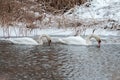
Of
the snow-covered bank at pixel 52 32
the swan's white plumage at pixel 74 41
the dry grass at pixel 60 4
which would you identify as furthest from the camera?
the dry grass at pixel 60 4

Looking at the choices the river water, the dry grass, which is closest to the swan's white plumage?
the river water

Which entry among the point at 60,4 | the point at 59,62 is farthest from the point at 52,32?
the point at 59,62

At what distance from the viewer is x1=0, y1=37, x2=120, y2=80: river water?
745 cm

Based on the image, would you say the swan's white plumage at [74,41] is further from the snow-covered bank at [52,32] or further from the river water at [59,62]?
the snow-covered bank at [52,32]

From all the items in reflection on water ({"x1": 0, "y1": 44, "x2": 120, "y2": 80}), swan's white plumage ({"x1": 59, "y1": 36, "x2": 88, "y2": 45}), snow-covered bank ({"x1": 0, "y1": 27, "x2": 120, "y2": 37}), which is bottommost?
reflection on water ({"x1": 0, "y1": 44, "x2": 120, "y2": 80})

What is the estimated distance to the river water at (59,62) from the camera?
7.45 metres

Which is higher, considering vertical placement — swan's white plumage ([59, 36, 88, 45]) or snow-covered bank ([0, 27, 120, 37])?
snow-covered bank ([0, 27, 120, 37])

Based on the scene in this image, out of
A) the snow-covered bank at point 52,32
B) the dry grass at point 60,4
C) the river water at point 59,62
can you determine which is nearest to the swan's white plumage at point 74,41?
the river water at point 59,62

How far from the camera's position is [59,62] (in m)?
8.86

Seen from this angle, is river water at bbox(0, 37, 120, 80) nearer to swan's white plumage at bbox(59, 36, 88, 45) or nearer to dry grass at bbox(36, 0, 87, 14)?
swan's white plumage at bbox(59, 36, 88, 45)

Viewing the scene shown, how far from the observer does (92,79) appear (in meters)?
7.14

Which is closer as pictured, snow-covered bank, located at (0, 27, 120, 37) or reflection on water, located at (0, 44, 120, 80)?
reflection on water, located at (0, 44, 120, 80)

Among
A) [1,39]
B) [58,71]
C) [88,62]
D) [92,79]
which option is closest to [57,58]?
[88,62]

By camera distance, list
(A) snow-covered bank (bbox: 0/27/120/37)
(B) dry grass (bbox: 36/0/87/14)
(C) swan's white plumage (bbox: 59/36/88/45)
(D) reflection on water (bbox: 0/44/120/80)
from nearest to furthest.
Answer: (D) reflection on water (bbox: 0/44/120/80) → (C) swan's white plumage (bbox: 59/36/88/45) → (A) snow-covered bank (bbox: 0/27/120/37) → (B) dry grass (bbox: 36/0/87/14)
